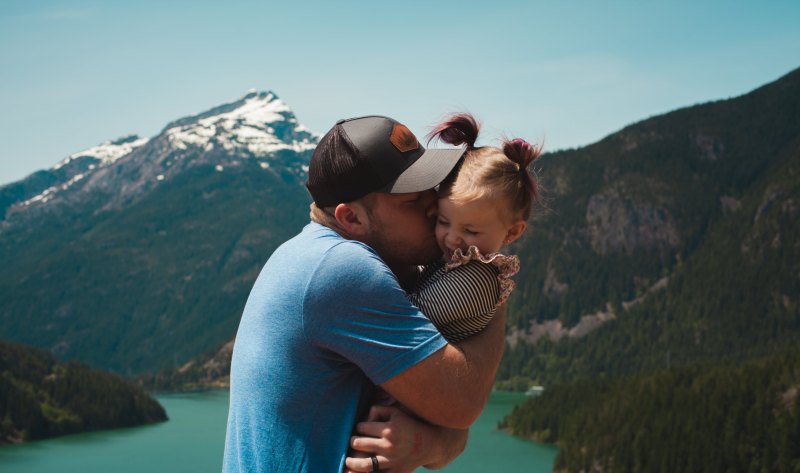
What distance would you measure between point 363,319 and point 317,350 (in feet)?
0.85

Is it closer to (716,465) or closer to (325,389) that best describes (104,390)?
(716,465)

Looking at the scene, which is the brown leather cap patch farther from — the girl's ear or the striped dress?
the girl's ear

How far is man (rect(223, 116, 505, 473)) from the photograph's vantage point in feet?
13.2

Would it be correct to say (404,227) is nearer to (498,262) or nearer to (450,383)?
(498,262)

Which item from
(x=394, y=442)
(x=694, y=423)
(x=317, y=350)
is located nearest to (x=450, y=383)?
(x=394, y=442)

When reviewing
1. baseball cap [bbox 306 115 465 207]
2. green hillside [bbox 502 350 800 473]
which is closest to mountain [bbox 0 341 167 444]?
green hillside [bbox 502 350 800 473]

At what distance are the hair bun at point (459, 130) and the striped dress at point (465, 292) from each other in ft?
2.75

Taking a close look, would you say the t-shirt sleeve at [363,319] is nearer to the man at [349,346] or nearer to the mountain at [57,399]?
the man at [349,346]

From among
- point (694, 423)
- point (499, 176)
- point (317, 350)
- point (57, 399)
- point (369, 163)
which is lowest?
point (694, 423)

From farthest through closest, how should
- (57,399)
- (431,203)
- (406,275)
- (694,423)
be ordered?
(57,399)
(694,423)
(406,275)
(431,203)

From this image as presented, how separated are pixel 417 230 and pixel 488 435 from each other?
136 m

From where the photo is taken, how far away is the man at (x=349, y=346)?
4035 mm

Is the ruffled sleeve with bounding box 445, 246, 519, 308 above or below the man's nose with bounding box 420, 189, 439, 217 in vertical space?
below

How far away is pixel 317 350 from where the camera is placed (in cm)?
412
